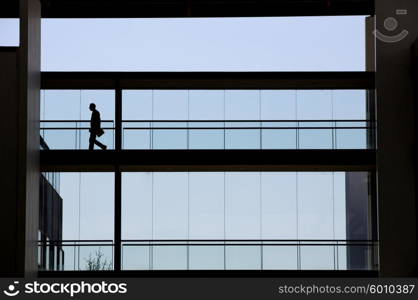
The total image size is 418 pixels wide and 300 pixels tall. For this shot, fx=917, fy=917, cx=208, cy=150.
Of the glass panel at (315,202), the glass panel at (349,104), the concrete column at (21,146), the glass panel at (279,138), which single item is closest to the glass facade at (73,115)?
the glass panel at (279,138)

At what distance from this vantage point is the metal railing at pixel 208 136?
2575 centimetres

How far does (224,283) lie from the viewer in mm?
3881

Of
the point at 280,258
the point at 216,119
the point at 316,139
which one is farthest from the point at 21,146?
the point at 216,119

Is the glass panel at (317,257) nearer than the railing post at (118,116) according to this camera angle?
Yes

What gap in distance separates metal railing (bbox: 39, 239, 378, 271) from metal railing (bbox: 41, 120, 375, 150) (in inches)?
111

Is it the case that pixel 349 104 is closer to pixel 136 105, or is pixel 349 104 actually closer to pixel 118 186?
pixel 136 105

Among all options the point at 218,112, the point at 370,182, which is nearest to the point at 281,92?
the point at 218,112

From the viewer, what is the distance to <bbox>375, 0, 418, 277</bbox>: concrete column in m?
4.14

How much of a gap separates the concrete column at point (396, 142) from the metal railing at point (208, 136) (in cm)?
2144

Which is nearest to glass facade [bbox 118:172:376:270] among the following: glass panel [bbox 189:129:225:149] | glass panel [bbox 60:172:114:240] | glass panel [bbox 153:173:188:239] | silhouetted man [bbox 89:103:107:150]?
glass panel [bbox 153:173:188:239]

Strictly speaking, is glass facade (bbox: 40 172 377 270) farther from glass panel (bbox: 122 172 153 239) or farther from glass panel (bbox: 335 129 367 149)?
glass panel (bbox: 335 129 367 149)

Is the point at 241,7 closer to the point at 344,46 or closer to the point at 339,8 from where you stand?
the point at 339,8

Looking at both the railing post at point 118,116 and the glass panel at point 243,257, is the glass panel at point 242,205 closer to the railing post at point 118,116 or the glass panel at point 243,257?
the glass panel at point 243,257

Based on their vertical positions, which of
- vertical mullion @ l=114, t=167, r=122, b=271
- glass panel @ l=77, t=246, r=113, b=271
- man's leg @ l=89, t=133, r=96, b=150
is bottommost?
glass panel @ l=77, t=246, r=113, b=271
